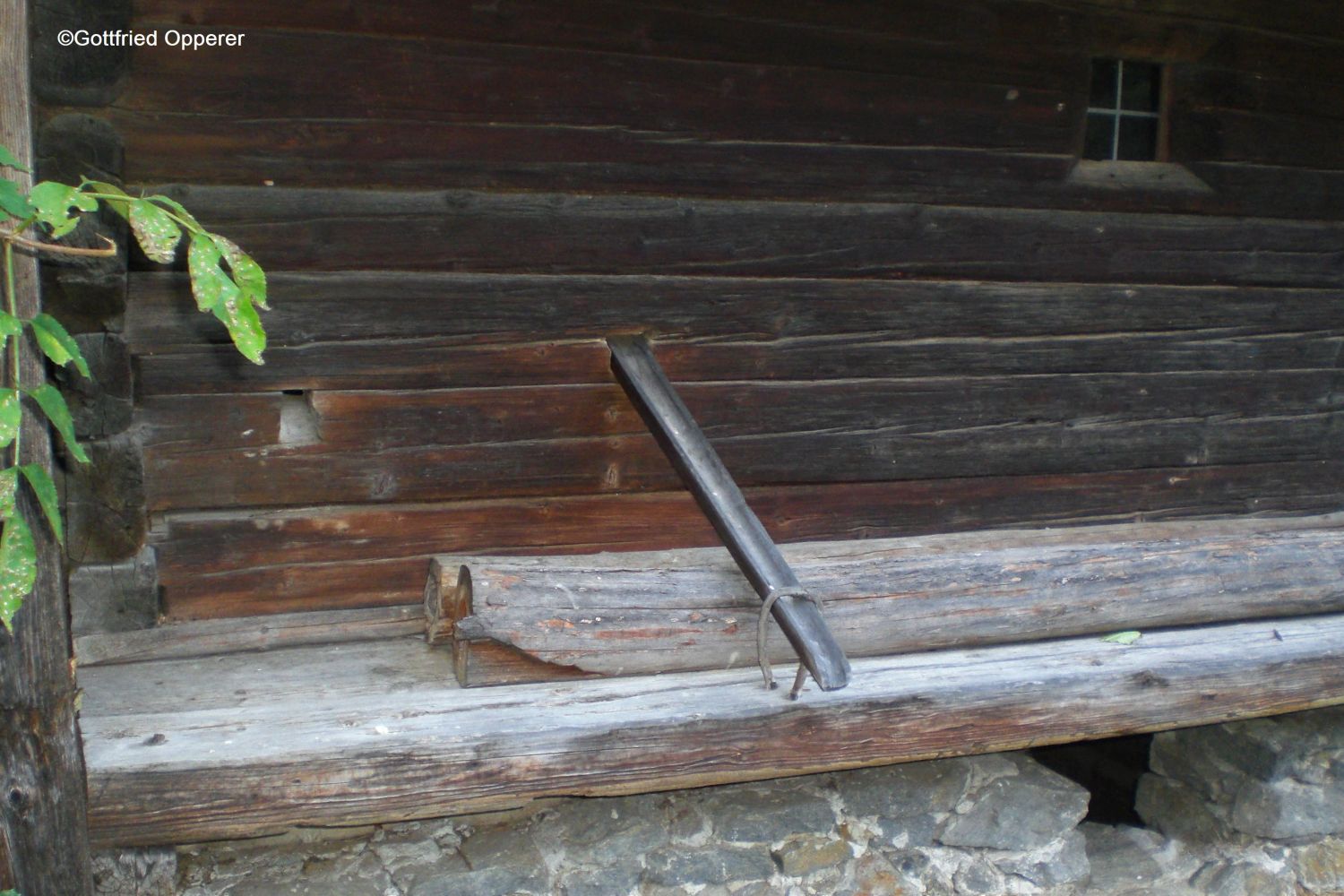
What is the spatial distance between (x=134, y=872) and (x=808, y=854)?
4.79ft

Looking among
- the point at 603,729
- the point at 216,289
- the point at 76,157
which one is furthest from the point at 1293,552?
the point at 76,157

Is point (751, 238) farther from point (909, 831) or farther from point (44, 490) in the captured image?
point (44, 490)

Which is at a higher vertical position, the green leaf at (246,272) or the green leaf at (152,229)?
the green leaf at (152,229)

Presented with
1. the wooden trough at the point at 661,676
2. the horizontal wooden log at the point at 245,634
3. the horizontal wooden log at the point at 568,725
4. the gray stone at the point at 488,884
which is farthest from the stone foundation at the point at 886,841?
the horizontal wooden log at the point at 245,634

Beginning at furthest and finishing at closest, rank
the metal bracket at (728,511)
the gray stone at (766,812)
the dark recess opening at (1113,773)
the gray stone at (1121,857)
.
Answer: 1. the dark recess opening at (1113,773)
2. the gray stone at (1121,857)
3. the gray stone at (766,812)
4. the metal bracket at (728,511)

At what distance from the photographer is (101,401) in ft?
7.94

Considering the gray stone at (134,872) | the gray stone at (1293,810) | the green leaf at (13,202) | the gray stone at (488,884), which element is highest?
Result: the green leaf at (13,202)

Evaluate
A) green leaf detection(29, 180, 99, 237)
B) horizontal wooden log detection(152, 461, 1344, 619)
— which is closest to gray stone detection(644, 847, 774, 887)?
horizontal wooden log detection(152, 461, 1344, 619)

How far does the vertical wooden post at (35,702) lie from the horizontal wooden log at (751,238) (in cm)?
64

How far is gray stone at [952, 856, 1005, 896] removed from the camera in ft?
9.59

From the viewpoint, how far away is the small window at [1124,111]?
11.1ft

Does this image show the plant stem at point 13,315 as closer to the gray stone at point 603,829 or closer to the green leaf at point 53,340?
the green leaf at point 53,340

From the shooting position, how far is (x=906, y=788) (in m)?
2.88

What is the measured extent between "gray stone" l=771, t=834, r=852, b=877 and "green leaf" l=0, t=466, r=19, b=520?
5.94ft
